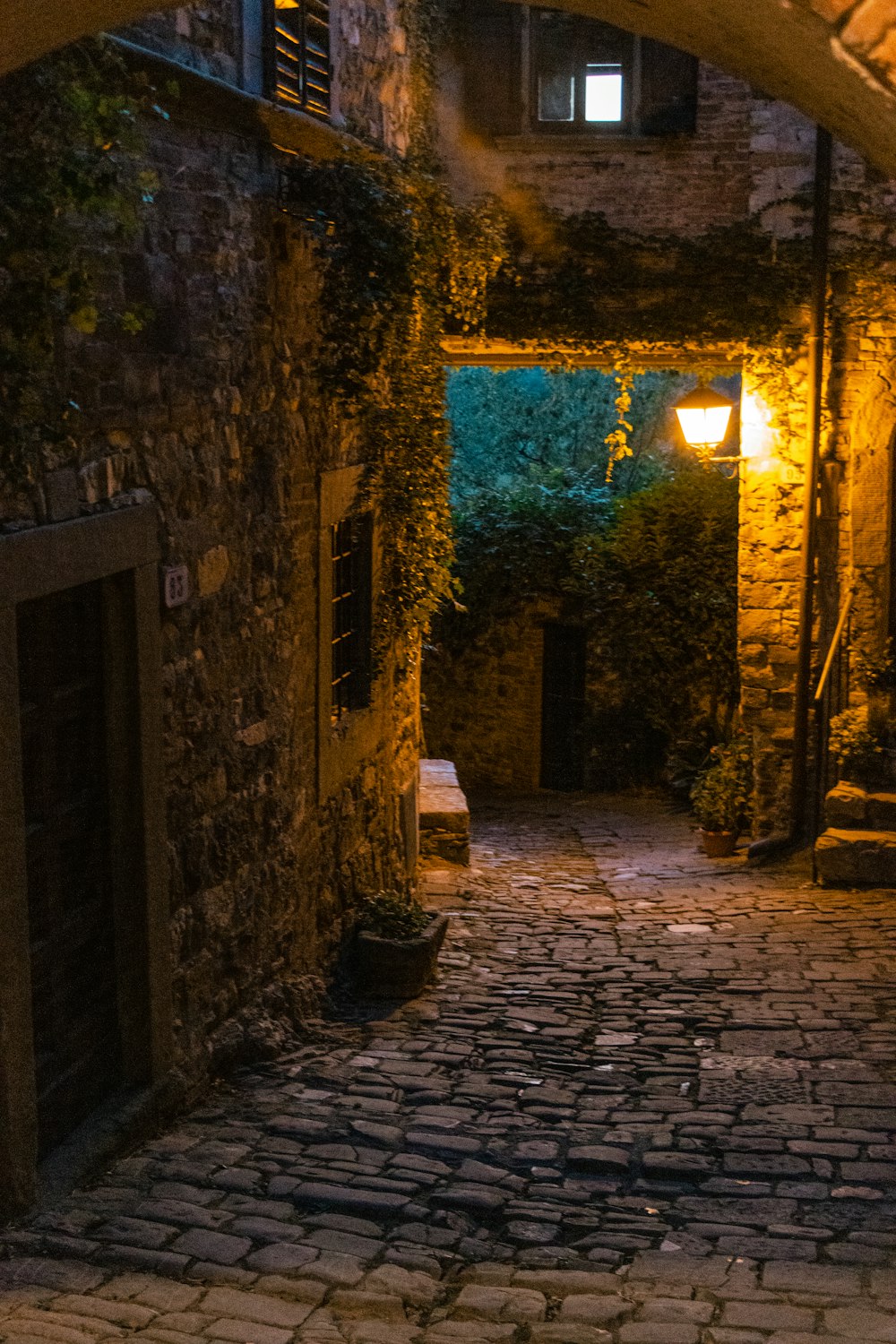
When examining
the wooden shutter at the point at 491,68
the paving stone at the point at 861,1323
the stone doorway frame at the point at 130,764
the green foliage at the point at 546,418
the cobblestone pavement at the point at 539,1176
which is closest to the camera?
the paving stone at the point at 861,1323

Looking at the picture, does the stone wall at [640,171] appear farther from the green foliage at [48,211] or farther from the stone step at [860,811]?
the green foliage at [48,211]

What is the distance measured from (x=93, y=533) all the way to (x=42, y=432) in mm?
482

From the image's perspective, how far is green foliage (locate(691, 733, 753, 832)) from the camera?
36.0ft

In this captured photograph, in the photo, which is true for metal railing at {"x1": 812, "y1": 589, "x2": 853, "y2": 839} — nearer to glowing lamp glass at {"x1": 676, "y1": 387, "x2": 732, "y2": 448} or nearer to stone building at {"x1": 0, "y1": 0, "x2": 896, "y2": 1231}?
glowing lamp glass at {"x1": 676, "y1": 387, "x2": 732, "y2": 448}

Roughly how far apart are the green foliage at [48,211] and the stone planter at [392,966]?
3823 mm

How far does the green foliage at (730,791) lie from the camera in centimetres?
1098

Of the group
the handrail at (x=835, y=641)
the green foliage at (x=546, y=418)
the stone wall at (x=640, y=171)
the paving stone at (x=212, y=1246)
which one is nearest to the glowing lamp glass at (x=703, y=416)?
the stone wall at (x=640, y=171)

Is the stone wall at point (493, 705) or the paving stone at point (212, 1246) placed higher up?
the paving stone at point (212, 1246)

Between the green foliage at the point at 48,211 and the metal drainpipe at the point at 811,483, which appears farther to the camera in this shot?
the metal drainpipe at the point at 811,483

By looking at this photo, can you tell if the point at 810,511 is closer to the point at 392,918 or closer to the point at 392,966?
the point at 392,918

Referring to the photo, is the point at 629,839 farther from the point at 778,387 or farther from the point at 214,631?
the point at 214,631

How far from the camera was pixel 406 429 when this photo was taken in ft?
26.8

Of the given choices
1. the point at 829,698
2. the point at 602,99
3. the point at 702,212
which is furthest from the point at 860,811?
the point at 602,99

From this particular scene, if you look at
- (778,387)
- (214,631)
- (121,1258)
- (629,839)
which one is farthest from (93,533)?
(629,839)
